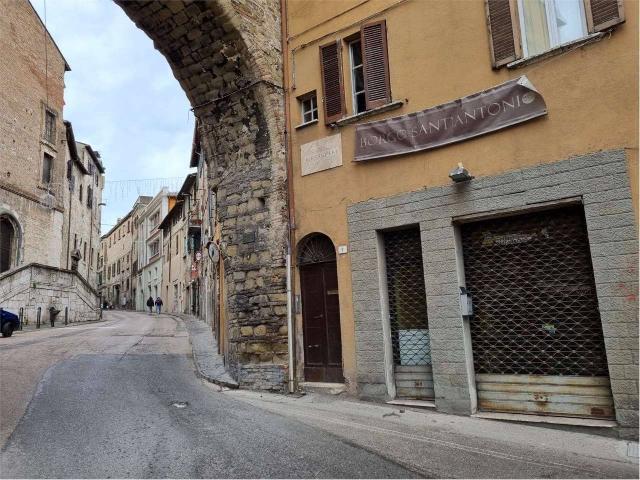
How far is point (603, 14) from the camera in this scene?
5727mm

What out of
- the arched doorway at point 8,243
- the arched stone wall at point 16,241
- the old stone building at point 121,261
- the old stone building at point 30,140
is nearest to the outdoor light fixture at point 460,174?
the old stone building at point 30,140

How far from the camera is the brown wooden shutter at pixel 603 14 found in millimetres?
5605

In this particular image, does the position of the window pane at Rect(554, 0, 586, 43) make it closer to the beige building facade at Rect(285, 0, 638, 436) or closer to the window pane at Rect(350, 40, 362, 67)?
Answer: the beige building facade at Rect(285, 0, 638, 436)

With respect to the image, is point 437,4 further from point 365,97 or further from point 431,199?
point 431,199

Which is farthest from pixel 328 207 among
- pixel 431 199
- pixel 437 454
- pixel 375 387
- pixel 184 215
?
pixel 184 215

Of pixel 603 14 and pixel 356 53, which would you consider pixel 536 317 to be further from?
pixel 356 53

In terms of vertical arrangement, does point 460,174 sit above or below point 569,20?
below

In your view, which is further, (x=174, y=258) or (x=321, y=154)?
(x=174, y=258)

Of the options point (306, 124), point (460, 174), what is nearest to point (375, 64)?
point (306, 124)

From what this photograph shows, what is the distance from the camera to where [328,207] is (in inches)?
316

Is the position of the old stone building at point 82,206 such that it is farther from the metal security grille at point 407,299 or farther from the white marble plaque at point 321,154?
the metal security grille at point 407,299

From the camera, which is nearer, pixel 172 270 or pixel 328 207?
pixel 328 207

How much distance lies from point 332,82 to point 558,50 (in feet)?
11.5

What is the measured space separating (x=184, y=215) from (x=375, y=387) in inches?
1073
